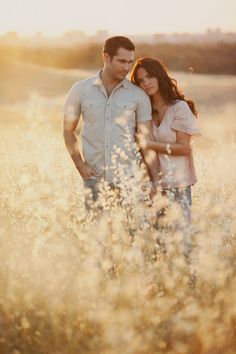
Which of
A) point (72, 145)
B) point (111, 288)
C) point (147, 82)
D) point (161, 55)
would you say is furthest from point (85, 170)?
point (161, 55)

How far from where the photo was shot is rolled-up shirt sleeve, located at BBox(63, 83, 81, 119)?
5.52 meters

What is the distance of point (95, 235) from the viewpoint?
454 cm

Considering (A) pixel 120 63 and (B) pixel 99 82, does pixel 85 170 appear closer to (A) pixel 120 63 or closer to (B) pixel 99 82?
(B) pixel 99 82

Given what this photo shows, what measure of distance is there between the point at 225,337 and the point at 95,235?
3.21ft

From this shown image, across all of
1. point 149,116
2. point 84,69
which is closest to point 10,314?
point 149,116

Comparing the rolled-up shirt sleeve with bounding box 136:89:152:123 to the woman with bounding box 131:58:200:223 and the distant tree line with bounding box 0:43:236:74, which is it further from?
the distant tree line with bounding box 0:43:236:74

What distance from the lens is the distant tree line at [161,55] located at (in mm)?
42750

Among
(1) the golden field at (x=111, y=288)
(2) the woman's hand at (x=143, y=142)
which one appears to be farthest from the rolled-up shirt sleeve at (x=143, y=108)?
(1) the golden field at (x=111, y=288)

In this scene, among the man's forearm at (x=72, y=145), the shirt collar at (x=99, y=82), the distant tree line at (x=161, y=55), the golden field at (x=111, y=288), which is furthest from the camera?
the distant tree line at (x=161, y=55)

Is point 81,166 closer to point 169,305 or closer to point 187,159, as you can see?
point 187,159

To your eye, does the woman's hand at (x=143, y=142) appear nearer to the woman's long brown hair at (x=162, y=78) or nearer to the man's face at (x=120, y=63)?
the woman's long brown hair at (x=162, y=78)

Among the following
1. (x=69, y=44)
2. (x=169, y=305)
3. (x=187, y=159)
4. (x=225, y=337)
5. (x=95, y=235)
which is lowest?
(x=225, y=337)

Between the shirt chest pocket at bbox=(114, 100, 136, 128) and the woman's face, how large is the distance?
160 millimetres

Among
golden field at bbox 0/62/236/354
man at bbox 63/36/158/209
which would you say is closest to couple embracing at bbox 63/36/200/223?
man at bbox 63/36/158/209
